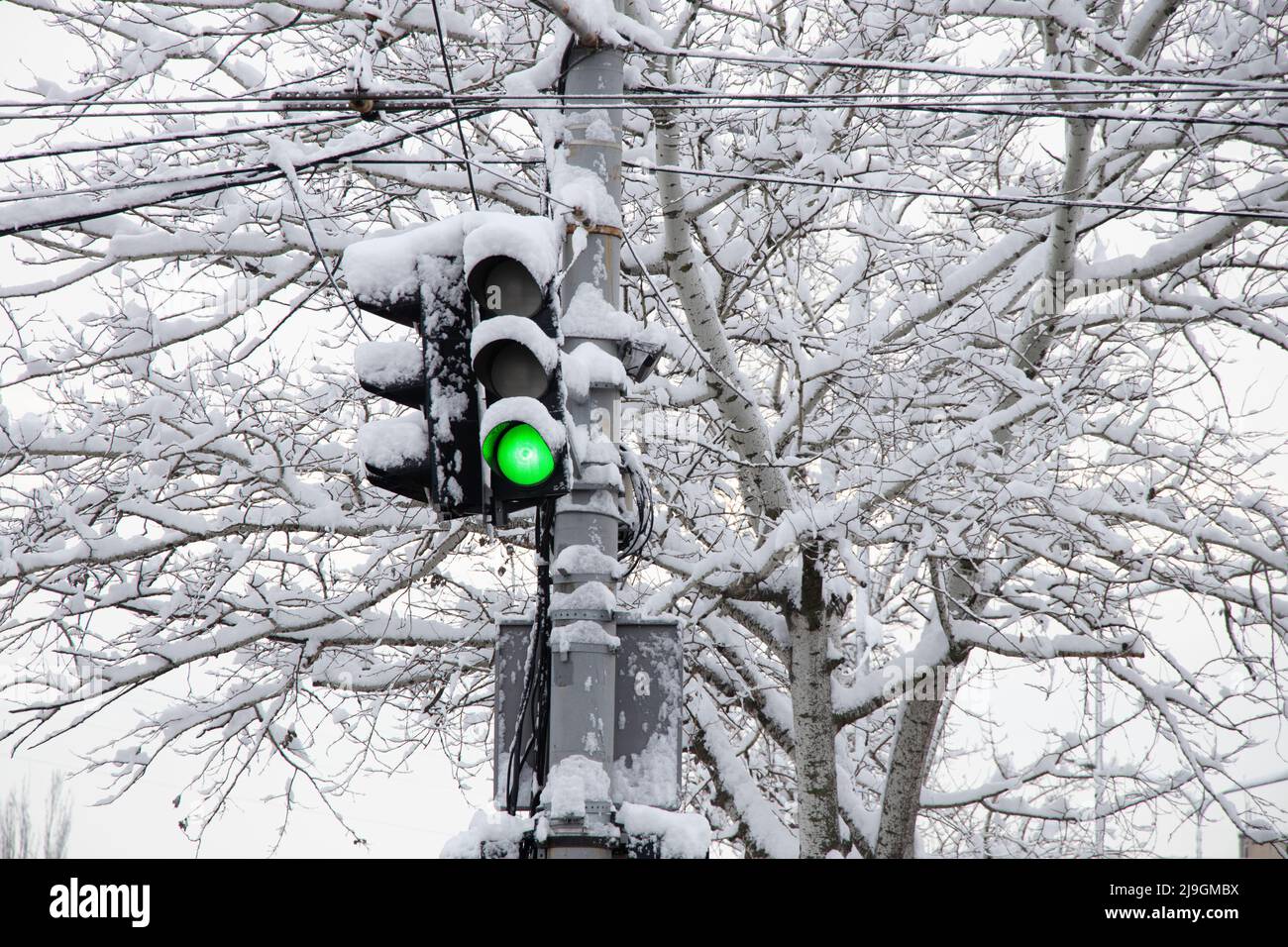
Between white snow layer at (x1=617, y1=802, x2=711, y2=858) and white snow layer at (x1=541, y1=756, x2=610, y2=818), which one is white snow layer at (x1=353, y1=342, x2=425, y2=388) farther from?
white snow layer at (x1=617, y1=802, x2=711, y2=858)

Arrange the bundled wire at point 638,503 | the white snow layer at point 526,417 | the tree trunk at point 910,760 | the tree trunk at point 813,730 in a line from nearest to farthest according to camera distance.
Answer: the white snow layer at point 526,417
the bundled wire at point 638,503
the tree trunk at point 813,730
the tree trunk at point 910,760

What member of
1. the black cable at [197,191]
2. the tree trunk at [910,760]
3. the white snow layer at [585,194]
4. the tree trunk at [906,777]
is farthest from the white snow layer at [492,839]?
the tree trunk at [906,777]

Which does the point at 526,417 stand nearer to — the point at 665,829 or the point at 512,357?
the point at 512,357

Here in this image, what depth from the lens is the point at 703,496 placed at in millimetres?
8562

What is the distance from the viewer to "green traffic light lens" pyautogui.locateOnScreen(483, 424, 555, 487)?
336cm

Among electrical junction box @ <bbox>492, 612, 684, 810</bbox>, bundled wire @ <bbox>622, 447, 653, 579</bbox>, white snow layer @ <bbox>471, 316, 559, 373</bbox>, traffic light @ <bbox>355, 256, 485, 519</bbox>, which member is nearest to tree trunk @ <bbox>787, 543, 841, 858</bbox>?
bundled wire @ <bbox>622, 447, 653, 579</bbox>

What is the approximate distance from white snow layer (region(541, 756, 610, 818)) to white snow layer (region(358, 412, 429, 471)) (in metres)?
1.07

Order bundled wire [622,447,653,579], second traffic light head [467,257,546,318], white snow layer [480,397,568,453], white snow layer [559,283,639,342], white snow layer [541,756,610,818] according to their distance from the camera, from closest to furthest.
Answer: white snow layer [480,397,568,453], second traffic light head [467,257,546,318], white snow layer [541,756,610,818], white snow layer [559,283,639,342], bundled wire [622,447,653,579]

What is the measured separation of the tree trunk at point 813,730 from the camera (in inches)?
322

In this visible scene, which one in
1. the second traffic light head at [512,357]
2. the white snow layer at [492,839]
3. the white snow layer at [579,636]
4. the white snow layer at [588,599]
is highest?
the second traffic light head at [512,357]

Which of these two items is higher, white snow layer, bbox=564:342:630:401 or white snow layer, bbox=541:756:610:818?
white snow layer, bbox=564:342:630:401

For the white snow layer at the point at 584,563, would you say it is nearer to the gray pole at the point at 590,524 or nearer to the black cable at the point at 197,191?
the gray pole at the point at 590,524

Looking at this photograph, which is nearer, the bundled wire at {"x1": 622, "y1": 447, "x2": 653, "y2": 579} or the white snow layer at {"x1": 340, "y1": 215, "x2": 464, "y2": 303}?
the white snow layer at {"x1": 340, "y1": 215, "x2": 464, "y2": 303}

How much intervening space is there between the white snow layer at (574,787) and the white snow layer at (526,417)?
1.05 metres
